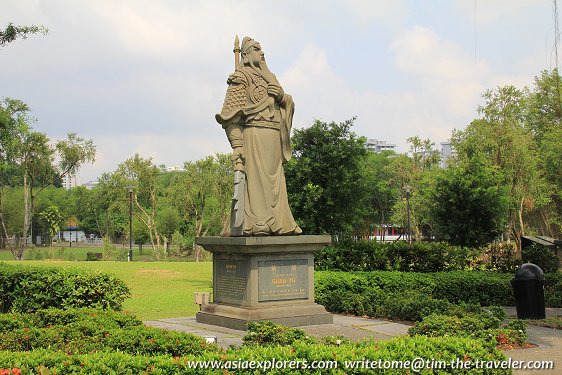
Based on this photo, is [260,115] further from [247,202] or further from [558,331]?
[558,331]

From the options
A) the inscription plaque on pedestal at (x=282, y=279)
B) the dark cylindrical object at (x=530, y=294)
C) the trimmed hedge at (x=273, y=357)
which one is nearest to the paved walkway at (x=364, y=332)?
the inscription plaque on pedestal at (x=282, y=279)

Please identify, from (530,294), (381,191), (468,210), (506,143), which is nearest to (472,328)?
(530,294)

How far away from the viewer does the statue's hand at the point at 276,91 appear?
12.5m

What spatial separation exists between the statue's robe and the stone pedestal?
1.81ft

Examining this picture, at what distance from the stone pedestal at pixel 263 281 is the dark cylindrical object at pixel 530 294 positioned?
454cm

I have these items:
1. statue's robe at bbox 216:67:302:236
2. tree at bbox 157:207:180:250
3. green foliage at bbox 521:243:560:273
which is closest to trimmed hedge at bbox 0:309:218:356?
statue's robe at bbox 216:67:302:236

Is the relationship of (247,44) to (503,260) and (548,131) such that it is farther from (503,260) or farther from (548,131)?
(548,131)

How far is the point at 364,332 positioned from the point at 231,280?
2681 mm

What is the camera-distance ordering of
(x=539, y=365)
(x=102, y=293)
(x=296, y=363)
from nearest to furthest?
(x=296, y=363) → (x=539, y=365) → (x=102, y=293)

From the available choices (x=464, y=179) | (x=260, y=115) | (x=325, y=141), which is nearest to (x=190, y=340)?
(x=260, y=115)

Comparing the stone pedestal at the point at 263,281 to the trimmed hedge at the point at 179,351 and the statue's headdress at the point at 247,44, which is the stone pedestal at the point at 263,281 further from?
the statue's headdress at the point at 247,44

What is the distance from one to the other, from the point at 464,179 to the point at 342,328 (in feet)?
48.7

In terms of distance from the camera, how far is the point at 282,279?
11859mm

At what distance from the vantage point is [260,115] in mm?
12406
